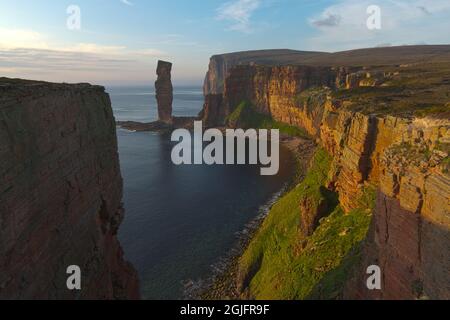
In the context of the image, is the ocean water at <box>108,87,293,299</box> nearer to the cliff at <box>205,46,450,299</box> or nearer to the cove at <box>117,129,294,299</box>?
the cove at <box>117,129,294,299</box>

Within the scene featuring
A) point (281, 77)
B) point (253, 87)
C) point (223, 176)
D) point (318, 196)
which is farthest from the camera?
point (253, 87)

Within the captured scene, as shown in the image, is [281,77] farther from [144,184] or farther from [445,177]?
[445,177]

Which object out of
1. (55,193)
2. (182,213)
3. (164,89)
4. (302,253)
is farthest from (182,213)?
(164,89)

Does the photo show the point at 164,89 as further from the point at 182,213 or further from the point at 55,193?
the point at 55,193

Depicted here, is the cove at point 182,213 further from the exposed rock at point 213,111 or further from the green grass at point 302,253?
the exposed rock at point 213,111

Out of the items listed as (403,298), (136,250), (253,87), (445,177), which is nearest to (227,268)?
(136,250)
